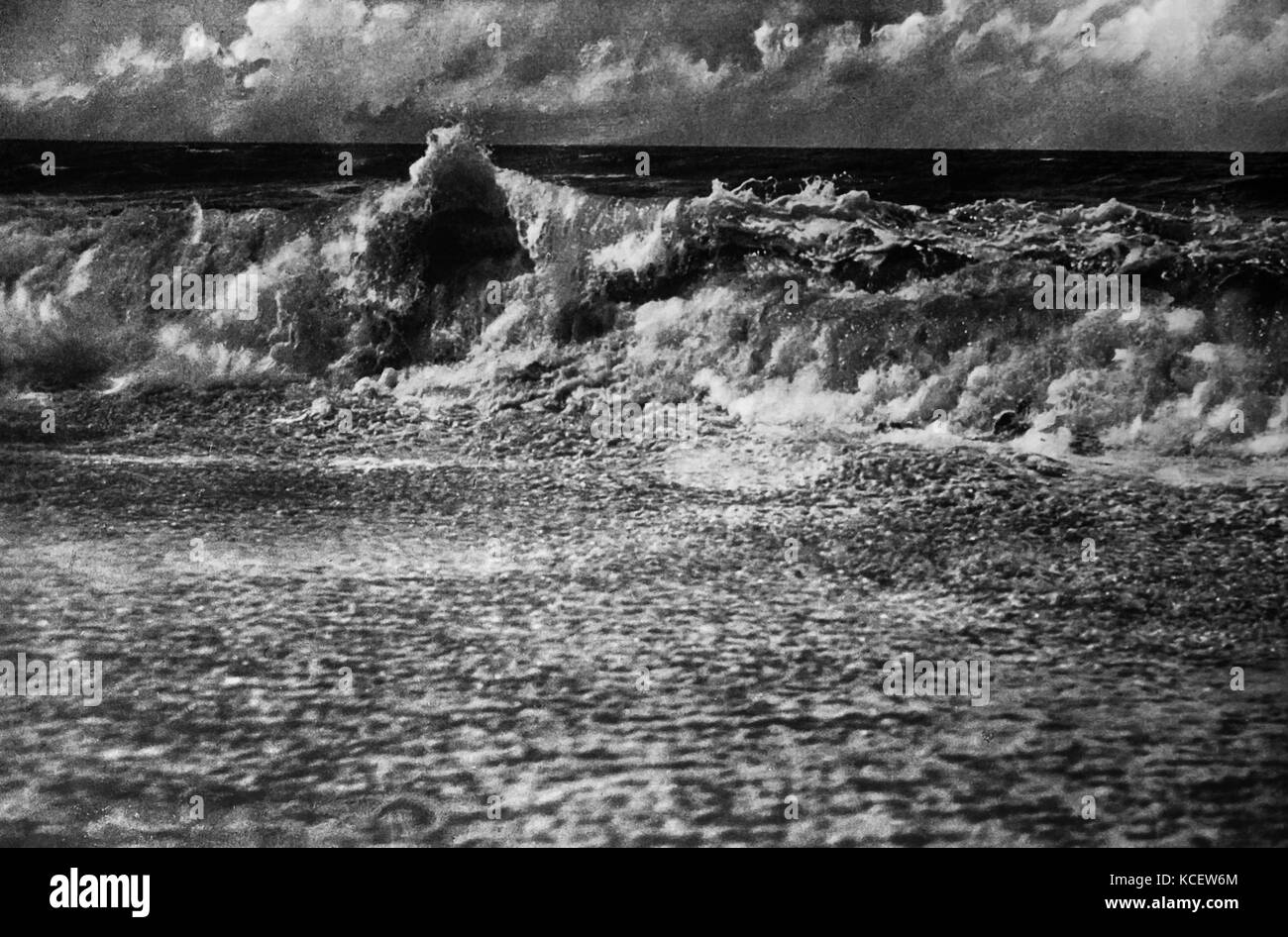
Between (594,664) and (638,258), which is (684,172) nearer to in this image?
(638,258)

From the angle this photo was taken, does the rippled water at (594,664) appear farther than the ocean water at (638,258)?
No

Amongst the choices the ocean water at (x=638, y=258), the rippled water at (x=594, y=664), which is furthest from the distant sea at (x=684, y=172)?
the rippled water at (x=594, y=664)

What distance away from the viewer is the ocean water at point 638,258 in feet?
9.63

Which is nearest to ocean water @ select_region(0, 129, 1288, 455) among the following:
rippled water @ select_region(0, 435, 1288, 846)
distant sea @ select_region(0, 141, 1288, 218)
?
distant sea @ select_region(0, 141, 1288, 218)

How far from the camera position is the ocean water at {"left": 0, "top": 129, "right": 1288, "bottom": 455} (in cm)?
294

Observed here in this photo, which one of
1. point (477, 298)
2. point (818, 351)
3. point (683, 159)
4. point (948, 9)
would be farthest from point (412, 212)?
point (948, 9)

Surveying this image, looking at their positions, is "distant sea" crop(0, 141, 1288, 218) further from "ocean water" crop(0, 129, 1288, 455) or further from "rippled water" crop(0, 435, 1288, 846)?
"rippled water" crop(0, 435, 1288, 846)

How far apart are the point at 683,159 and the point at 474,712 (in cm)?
142

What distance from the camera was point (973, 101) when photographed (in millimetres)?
2965

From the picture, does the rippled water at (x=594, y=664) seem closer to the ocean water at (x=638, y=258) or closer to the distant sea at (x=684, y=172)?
the ocean water at (x=638, y=258)

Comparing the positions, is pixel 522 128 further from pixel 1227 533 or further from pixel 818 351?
pixel 1227 533

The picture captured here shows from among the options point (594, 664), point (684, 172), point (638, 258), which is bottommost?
point (594, 664)

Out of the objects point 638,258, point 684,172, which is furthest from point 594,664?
point 684,172

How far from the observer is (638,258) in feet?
9.74
